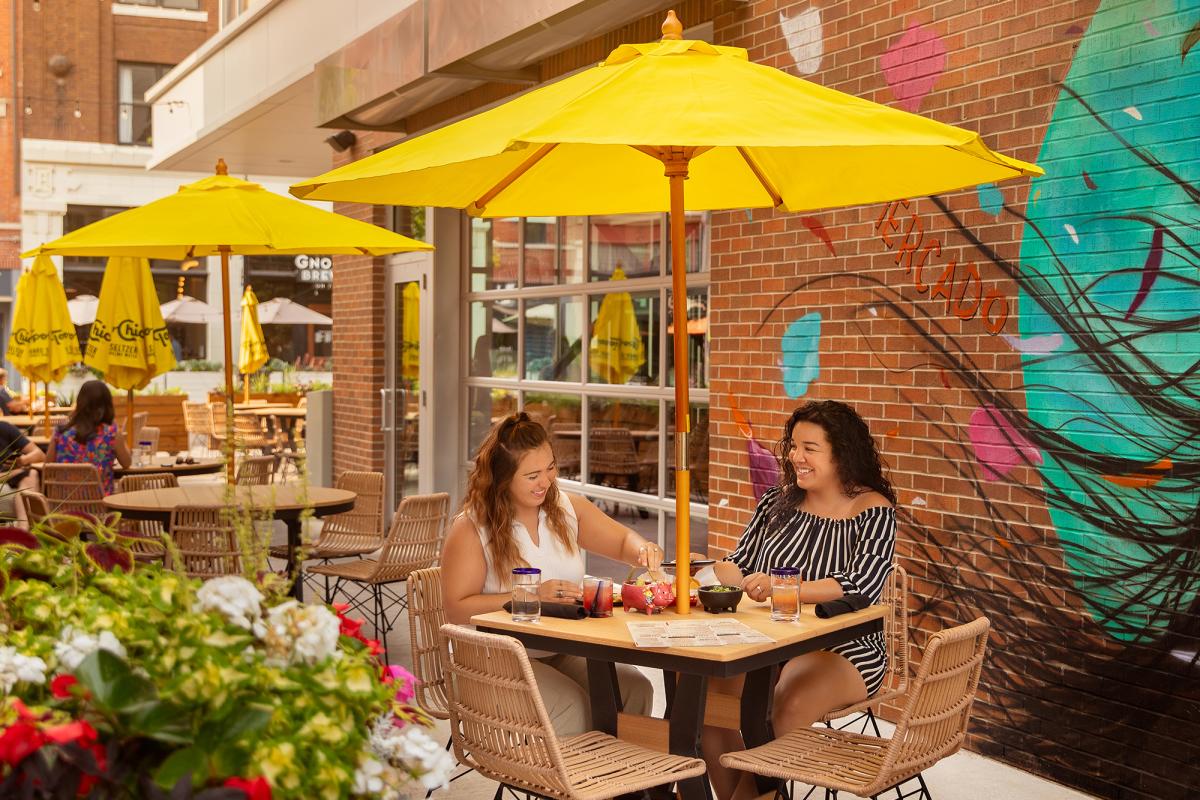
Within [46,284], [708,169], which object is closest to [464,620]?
[708,169]

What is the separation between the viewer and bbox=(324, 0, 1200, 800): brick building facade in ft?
14.4

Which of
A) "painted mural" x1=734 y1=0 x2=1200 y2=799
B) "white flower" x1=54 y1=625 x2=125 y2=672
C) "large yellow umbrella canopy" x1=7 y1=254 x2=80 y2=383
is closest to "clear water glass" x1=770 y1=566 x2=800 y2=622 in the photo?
"painted mural" x1=734 y1=0 x2=1200 y2=799

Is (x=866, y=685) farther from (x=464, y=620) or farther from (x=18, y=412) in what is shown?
(x=18, y=412)

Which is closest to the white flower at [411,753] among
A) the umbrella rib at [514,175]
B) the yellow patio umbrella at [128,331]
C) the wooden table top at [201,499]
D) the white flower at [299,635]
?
the white flower at [299,635]

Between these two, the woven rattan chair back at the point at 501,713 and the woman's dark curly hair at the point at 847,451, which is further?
the woman's dark curly hair at the point at 847,451

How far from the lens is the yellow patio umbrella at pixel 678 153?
125 inches

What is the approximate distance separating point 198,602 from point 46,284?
10967 millimetres

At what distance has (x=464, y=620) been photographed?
416 centimetres

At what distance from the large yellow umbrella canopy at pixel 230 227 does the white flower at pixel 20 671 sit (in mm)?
4740

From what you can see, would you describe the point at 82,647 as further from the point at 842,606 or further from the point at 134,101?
the point at 134,101

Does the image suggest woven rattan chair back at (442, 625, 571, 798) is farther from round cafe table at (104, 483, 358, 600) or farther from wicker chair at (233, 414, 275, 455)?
wicker chair at (233, 414, 275, 455)

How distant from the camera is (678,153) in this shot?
402 cm

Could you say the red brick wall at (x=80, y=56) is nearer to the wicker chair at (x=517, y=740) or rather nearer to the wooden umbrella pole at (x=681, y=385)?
the wooden umbrella pole at (x=681, y=385)

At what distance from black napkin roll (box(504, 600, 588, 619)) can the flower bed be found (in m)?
1.92
